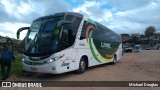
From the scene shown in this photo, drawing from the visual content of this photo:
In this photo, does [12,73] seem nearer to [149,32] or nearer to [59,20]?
[59,20]

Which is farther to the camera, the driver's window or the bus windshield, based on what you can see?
the driver's window

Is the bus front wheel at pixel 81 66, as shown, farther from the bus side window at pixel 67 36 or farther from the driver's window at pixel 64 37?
the driver's window at pixel 64 37

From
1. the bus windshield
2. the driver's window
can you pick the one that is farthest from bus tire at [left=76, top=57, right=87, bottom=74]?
the bus windshield

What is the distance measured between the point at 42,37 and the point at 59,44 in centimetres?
104

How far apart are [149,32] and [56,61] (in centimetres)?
13379

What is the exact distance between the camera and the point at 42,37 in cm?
1219

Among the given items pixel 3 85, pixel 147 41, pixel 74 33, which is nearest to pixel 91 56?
pixel 74 33

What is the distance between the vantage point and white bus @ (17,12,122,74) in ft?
38.0

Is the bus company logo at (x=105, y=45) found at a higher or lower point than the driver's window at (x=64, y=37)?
lower

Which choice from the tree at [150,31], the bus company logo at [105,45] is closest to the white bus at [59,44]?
the bus company logo at [105,45]


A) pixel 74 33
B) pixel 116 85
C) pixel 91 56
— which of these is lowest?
pixel 116 85

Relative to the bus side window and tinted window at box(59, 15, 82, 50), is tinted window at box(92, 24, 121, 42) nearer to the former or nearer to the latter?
tinted window at box(59, 15, 82, 50)

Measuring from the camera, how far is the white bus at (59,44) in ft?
38.0

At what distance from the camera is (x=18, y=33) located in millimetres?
13547
